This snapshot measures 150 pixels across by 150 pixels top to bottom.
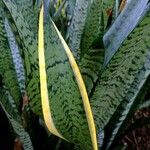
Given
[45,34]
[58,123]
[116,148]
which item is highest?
[45,34]

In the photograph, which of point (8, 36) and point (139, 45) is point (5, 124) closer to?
point (8, 36)

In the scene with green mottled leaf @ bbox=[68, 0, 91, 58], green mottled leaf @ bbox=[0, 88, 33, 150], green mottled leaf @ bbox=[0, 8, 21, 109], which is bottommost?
green mottled leaf @ bbox=[0, 88, 33, 150]

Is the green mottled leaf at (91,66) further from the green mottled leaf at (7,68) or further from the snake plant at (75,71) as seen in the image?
the green mottled leaf at (7,68)

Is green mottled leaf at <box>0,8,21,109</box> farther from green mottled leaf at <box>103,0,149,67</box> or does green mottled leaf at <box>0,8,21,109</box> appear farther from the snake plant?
green mottled leaf at <box>103,0,149,67</box>

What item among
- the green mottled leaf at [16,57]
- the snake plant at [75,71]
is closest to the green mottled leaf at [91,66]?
the snake plant at [75,71]

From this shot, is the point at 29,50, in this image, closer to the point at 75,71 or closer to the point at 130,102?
the point at 75,71

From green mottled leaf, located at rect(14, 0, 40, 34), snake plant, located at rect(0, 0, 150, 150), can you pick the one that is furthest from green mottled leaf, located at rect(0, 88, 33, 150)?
green mottled leaf, located at rect(14, 0, 40, 34)

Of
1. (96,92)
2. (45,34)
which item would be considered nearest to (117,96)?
(96,92)
